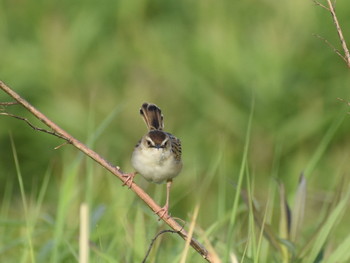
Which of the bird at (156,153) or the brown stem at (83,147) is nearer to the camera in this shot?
the brown stem at (83,147)

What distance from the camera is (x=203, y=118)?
29.4 ft

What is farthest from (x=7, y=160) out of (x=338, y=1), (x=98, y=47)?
(x=338, y=1)

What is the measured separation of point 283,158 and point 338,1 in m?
1.74

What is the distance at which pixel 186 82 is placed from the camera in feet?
29.9

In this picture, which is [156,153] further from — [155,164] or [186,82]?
[186,82]

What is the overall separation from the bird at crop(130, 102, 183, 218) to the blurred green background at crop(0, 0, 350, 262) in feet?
12.0

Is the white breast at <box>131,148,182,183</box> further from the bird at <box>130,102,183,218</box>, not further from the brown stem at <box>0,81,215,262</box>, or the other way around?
the brown stem at <box>0,81,215,262</box>

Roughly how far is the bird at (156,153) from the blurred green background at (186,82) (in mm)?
3659

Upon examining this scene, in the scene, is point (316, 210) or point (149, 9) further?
point (149, 9)

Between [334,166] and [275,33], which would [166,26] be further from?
[334,166]

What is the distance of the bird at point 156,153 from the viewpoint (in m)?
4.16

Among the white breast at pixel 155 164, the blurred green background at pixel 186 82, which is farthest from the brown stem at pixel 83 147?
the blurred green background at pixel 186 82

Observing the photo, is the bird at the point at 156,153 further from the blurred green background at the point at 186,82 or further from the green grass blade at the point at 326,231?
the blurred green background at the point at 186,82

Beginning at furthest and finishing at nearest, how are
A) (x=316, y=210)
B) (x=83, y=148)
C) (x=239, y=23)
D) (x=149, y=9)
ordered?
1. (x=149, y=9)
2. (x=239, y=23)
3. (x=316, y=210)
4. (x=83, y=148)
